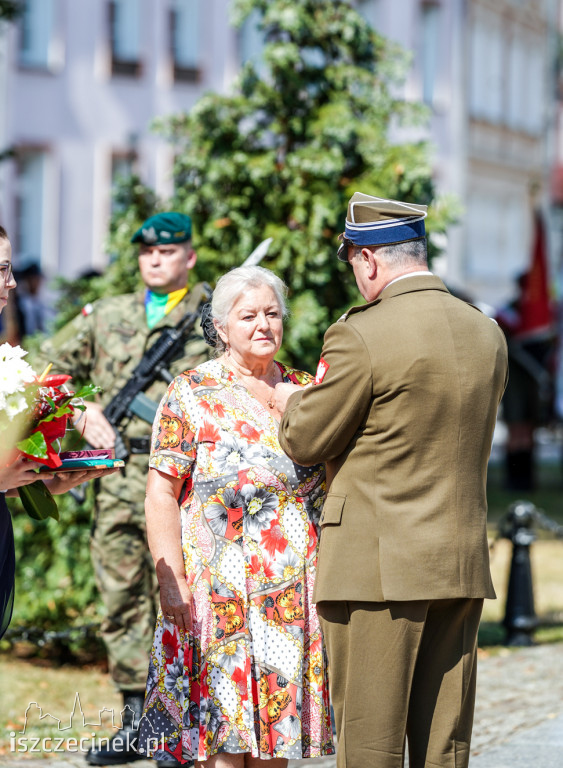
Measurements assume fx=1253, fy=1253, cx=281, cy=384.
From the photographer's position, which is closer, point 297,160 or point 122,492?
point 122,492

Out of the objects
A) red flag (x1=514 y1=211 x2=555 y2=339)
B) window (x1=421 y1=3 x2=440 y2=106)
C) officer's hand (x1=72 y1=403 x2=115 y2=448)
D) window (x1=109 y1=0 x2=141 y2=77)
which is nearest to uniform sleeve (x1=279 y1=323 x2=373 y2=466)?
officer's hand (x1=72 y1=403 x2=115 y2=448)

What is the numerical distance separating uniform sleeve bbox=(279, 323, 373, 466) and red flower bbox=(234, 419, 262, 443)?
1.03 feet

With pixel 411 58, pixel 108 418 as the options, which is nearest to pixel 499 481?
pixel 411 58

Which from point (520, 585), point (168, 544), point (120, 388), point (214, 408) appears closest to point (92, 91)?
point (520, 585)

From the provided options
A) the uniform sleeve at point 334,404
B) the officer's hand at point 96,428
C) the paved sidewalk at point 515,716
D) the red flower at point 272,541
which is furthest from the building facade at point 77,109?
the uniform sleeve at point 334,404

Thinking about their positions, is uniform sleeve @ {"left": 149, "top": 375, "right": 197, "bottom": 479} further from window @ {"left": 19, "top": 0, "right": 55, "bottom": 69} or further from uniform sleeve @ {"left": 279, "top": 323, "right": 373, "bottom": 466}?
window @ {"left": 19, "top": 0, "right": 55, "bottom": 69}

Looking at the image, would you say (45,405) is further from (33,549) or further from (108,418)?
(33,549)

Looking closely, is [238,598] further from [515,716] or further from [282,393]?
[515,716]

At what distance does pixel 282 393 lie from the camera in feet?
14.3

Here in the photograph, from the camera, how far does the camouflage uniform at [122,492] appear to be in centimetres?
596

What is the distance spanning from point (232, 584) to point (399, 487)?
73 cm

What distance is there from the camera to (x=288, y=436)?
4.02 m

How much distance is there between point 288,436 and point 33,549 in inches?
168

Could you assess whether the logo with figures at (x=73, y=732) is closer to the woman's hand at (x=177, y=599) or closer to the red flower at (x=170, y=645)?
the red flower at (x=170, y=645)
